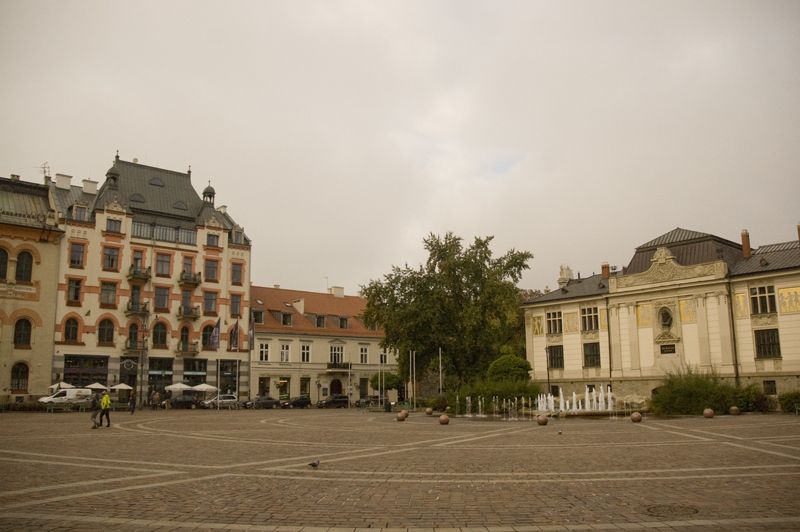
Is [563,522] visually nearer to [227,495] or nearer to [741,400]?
[227,495]

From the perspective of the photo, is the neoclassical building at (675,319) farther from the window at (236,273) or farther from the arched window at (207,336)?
the arched window at (207,336)

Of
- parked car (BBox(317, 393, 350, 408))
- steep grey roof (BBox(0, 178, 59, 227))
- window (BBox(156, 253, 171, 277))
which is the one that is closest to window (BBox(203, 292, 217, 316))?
window (BBox(156, 253, 171, 277))

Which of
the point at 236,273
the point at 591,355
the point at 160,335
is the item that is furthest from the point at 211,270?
the point at 591,355

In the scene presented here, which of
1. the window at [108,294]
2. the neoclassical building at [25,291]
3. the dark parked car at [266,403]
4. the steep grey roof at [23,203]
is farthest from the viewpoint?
the dark parked car at [266,403]

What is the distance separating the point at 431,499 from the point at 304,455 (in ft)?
23.9

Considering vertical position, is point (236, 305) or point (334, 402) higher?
point (236, 305)

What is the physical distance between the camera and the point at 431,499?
10.6 m

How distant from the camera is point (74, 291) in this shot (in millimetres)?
58625

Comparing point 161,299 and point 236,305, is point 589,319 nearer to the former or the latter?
point 236,305

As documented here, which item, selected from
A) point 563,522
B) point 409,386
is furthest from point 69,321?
point 563,522

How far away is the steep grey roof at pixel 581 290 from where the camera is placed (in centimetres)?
5469

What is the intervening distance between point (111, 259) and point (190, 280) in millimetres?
7560

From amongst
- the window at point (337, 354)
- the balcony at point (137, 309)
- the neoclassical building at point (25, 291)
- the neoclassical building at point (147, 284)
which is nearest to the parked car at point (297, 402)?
the neoclassical building at point (147, 284)

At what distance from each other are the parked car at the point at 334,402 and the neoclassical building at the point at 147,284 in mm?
7911
